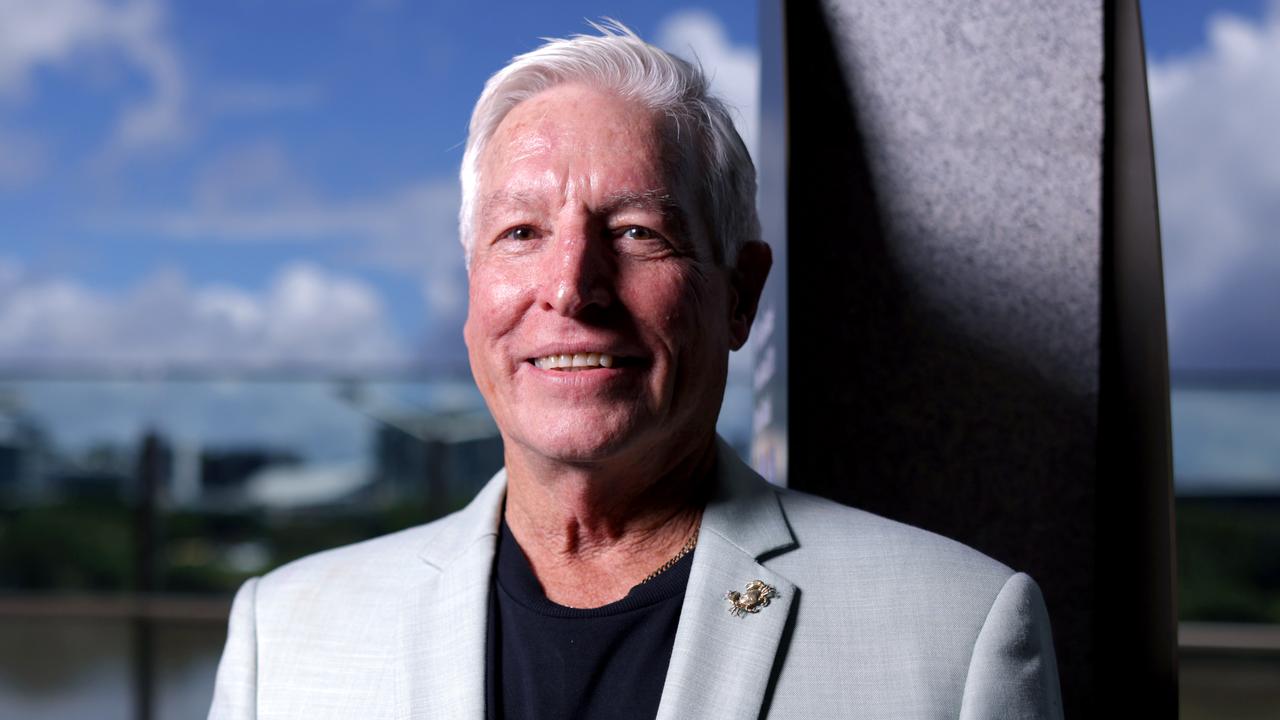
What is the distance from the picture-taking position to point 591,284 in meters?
1.32

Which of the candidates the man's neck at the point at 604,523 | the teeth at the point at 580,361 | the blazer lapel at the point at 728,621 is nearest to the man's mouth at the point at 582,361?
the teeth at the point at 580,361

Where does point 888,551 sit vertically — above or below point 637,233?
below

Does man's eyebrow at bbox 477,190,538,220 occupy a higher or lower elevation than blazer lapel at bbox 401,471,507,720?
higher

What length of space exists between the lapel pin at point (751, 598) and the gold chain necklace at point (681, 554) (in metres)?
0.11

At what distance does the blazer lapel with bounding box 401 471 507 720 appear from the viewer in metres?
1.38

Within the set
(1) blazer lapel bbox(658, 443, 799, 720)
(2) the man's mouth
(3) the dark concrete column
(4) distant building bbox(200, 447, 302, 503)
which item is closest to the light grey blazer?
(1) blazer lapel bbox(658, 443, 799, 720)

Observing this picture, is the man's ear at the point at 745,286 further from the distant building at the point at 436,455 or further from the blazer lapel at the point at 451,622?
the distant building at the point at 436,455

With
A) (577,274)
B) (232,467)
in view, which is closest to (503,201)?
(577,274)

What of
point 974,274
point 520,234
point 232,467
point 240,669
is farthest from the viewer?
point 232,467

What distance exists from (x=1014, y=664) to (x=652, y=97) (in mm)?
780

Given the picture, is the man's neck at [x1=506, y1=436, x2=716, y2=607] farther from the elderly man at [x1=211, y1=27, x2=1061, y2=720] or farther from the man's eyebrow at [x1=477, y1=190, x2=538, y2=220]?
the man's eyebrow at [x1=477, y1=190, x2=538, y2=220]

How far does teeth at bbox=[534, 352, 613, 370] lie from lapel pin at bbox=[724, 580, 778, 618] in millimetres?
308

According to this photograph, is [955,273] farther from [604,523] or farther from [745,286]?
[604,523]

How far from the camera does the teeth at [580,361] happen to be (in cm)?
134
